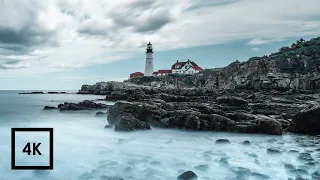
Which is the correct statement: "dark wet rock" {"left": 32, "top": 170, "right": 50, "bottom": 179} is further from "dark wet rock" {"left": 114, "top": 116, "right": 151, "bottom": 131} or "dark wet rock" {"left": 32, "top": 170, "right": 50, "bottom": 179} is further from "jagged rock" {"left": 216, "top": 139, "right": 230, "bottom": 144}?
"jagged rock" {"left": 216, "top": 139, "right": 230, "bottom": 144}

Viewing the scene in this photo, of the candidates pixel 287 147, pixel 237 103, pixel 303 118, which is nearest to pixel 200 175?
pixel 287 147

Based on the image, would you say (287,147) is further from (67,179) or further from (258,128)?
(67,179)

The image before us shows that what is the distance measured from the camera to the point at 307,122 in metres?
13.0

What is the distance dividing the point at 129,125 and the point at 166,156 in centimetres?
428

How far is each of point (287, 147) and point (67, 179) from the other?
27.3 feet

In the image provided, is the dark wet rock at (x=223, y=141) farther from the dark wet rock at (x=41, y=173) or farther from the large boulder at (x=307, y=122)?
the dark wet rock at (x=41, y=173)

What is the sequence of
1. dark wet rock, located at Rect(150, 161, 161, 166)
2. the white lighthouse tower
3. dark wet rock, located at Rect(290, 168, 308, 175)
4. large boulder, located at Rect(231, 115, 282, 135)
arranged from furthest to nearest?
the white lighthouse tower < large boulder, located at Rect(231, 115, 282, 135) < dark wet rock, located at Rect(150, 161, 161, 166) < dark wet rock, located at Rect(290, 168, 308, 175)

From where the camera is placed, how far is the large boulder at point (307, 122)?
12.5 metres

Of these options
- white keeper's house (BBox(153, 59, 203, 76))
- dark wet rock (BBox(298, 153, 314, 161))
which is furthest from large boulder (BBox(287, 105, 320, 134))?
white keeper's house (BBox(153, 59, 203, 76))

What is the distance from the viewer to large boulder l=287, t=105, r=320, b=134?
12.5 meters

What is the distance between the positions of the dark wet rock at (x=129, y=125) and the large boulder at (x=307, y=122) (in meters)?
7.55

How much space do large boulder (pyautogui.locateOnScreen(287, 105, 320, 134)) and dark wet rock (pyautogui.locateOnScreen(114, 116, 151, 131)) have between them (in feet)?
24.8

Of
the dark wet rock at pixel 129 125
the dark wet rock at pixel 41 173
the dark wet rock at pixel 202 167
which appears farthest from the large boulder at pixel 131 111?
the dark wet rock at pixel 202 167

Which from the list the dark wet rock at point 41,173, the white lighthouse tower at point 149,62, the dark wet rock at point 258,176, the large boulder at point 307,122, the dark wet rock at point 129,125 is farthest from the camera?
the white lighthouse tower at point 149,62
